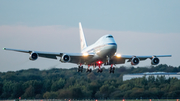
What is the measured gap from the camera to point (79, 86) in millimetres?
84688

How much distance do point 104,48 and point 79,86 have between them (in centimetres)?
2666

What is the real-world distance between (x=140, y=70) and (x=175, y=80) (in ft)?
35.0

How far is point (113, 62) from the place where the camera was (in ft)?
225

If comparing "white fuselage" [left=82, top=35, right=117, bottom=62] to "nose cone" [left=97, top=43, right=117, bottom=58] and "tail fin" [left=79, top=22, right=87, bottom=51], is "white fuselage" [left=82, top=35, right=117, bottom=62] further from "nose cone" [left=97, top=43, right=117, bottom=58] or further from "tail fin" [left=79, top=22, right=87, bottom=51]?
"tail fin" [left=79, top=22, right=87, bottom=51]

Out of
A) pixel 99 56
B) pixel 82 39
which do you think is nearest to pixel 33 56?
pixel 99 56

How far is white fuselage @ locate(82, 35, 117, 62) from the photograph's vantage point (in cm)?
5919

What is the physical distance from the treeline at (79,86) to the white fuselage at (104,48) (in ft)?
63.9

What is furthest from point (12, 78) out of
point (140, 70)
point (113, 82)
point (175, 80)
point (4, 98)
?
point (175, 80)

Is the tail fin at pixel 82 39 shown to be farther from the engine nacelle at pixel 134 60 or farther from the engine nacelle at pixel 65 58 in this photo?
the engine nacelle at pixel 134 60

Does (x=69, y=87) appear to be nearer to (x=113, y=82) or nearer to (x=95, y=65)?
(x=113, y=82)

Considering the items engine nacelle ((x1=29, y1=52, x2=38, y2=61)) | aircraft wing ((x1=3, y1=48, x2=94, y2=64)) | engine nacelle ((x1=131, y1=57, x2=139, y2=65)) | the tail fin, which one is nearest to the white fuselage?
aircraft wing ((x1=3, y1=48, x2=94, y2=64))

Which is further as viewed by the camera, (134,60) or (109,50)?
(134,60)

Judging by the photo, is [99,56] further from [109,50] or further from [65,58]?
[65,58]

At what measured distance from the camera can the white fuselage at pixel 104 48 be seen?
59188 millimetres
